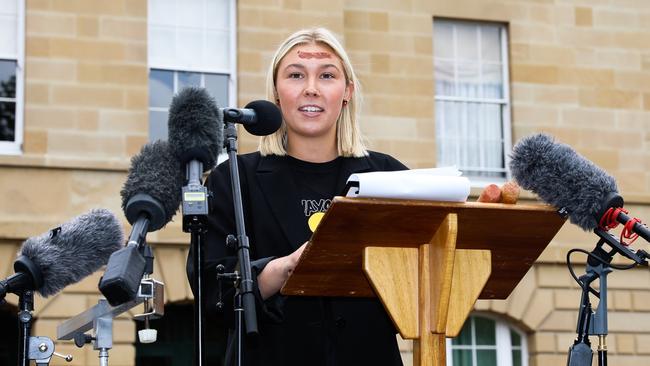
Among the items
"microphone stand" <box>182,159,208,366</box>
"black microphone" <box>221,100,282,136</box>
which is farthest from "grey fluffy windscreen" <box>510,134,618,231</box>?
"microphone stand" <box>182,159,208,366</box>

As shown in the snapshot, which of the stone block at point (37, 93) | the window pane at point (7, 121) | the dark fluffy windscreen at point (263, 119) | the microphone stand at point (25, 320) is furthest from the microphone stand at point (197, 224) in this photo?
the window pane at point (7, 121)

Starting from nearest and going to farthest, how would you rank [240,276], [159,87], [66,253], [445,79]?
1. [240,276]
2. [66,253]
3. [159,87]
4. [445,79]

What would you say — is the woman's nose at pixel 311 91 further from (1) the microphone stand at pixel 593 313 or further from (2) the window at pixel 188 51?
(2) the window at pixel 188 51

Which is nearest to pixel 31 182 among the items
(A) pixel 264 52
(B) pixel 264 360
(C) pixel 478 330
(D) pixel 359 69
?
(A) pixel 264 52

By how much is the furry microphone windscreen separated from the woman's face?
720mm

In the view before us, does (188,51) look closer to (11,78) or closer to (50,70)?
(50,70)

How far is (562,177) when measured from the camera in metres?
4.30

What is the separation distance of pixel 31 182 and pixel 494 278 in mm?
9298

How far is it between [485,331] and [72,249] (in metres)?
11.1

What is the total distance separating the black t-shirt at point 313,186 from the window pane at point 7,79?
9045 millimetres

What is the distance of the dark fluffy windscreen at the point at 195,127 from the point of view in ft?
13.4

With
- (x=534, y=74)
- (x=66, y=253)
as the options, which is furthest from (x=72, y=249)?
(x=534, y=74)

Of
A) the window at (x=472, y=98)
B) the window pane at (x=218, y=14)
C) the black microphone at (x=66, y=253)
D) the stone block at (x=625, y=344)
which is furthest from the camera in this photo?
the stone block at (x=625, y=344)

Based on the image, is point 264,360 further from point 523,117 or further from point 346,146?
point 523,117
